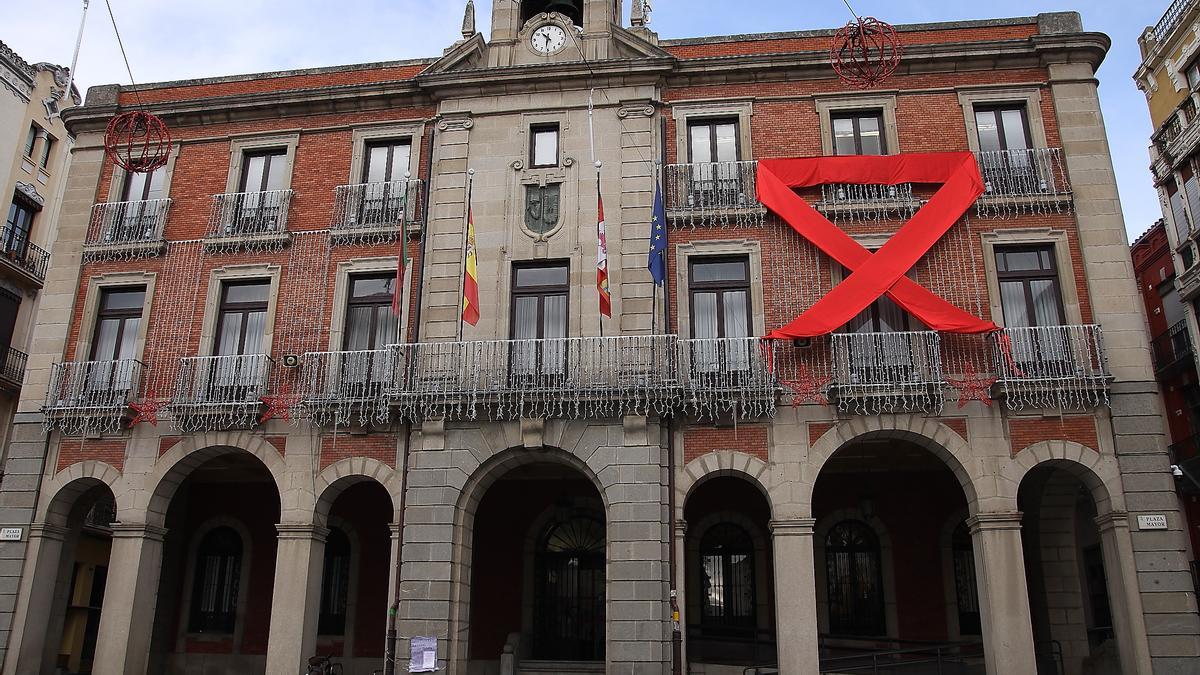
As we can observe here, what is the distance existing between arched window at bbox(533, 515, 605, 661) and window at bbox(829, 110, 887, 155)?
983 centimetres

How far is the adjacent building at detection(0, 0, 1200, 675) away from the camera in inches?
644

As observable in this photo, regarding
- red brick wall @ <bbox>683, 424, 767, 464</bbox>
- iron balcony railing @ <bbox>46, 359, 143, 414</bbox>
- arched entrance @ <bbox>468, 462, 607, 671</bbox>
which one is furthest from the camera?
arched entrance @ <bbox>468, 462, 607, 671</bbox>

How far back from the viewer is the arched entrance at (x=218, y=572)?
20797 mm

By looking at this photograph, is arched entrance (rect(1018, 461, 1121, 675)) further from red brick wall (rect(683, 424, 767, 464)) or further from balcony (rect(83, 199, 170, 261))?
balcony (rect(83, 199, 170, 261))

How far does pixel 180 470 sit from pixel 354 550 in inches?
174

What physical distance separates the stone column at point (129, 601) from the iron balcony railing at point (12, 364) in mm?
11616

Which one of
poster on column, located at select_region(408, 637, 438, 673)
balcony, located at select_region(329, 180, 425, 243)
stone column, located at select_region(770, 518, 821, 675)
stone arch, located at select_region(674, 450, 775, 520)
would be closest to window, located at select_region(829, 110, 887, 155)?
stone arch, located at select_region(674, 450, 775, 520)

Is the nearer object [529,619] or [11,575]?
[11,575]

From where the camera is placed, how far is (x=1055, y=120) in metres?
18.4

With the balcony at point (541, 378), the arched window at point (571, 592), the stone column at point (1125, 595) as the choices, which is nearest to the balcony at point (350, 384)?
the balcony at point (541, 378)

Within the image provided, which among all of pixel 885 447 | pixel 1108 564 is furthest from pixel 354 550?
pixel 1108 564

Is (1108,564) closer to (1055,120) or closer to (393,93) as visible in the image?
(1055,120)

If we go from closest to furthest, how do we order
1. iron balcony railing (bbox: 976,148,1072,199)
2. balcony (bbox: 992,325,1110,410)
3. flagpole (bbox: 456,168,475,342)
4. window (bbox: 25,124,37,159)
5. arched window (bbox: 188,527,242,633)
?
balcony (bbox: 992,325,1110,410) < flagpole (bbox: 456,168,475,342) < iron balcony railing (bbox: 976,148,1072,199) < arched window (bbox: 188,527,242,633) < window (bbox: 25,124,37,159)

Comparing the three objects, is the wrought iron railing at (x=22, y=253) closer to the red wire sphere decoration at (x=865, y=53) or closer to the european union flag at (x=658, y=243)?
the european union flag at (x=658, y=243)
